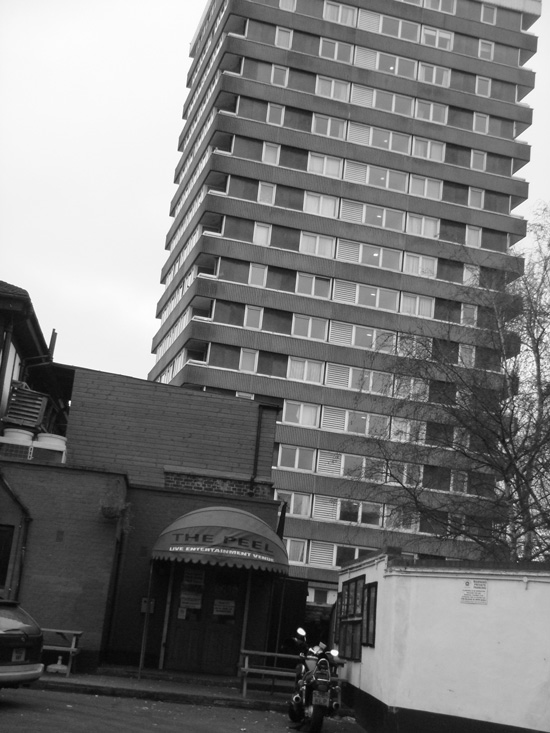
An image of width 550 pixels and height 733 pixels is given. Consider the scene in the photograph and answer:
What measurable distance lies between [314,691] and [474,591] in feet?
10.1

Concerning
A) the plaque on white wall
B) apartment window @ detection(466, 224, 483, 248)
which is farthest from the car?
apartment window @ detection(466, 224, 483, 248)

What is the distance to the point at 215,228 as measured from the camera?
2132 inches

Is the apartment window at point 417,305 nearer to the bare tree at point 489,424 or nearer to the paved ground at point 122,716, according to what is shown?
the bare tree at point 489,424

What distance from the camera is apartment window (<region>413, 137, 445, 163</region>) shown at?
58031 millimetres

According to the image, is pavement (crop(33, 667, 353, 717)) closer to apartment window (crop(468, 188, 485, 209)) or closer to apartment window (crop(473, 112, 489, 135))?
apartment window (crop(468, 188, 485, 209))

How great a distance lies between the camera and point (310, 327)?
52.2m

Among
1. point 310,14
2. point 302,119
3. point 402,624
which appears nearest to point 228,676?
point 402,624

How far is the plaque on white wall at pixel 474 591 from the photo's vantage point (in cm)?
1358

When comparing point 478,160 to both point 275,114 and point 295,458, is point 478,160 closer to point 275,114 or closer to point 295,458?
point 275,114

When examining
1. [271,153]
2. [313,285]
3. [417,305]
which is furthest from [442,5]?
[313,285]

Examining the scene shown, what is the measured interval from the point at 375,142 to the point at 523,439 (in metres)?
36.6

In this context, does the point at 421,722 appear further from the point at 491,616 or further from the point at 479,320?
the point at 479,320

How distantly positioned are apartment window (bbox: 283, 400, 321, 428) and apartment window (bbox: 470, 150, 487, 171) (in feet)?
62.2

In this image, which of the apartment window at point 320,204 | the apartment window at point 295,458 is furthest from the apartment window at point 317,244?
the apartment window at point 295,458
